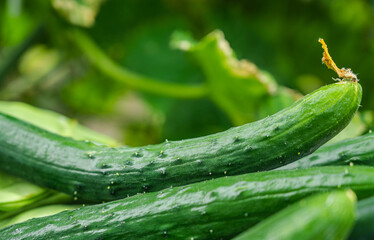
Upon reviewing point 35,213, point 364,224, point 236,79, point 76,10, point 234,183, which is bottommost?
point 364,224

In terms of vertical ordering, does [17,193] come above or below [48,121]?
below

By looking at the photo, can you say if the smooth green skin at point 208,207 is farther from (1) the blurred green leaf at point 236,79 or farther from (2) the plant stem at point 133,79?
(2) the plant stem at point 133,79

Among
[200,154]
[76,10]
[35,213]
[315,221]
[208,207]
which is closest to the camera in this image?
[315,221]

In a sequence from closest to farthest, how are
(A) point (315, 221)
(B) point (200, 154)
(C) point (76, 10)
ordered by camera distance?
(A) point (315, 221) < (B) point (200, 154) < (C) point (76, 10)

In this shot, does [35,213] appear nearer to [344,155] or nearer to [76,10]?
[344,155]

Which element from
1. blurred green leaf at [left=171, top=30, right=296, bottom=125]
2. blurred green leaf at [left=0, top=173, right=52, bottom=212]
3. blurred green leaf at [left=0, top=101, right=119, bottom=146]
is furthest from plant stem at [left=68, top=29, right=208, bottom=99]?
blurred green leaf at [left=0, top=173, right=52, bottom=212]

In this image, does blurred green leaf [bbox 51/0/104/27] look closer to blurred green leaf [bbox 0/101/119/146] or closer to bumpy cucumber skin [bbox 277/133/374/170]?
blurred green leaf [bbox 0/101/119/146]

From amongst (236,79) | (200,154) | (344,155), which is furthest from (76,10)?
(344,155)

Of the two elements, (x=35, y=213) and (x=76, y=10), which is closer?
(x=35, y=213)
